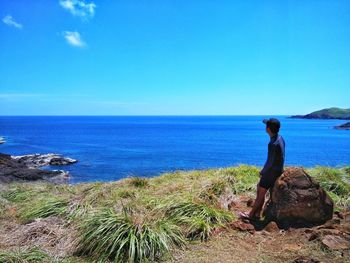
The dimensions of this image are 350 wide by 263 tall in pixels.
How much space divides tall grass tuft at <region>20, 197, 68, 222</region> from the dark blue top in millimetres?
4704

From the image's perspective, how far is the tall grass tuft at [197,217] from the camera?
6875 millimetres

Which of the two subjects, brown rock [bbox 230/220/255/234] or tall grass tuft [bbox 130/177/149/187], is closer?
brown rock [bbox 230/220/255/234]

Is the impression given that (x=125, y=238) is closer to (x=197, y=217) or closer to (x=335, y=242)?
(x=197, y=217)

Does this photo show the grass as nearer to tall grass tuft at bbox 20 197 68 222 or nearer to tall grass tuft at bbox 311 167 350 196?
tall grass tuft at bbox 311 167 350 196

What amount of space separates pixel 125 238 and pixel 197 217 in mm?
1818

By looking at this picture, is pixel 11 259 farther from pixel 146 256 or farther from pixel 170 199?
pixel 170 199

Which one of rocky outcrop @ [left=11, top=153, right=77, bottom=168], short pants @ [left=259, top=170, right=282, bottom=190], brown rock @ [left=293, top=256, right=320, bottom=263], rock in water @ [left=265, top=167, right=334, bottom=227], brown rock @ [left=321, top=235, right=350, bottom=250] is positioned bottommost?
rocky outcrop @ [left=11, top=153, right=77, bottom=168]

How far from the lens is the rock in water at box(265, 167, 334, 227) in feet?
23.6

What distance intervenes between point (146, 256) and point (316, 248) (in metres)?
2.86

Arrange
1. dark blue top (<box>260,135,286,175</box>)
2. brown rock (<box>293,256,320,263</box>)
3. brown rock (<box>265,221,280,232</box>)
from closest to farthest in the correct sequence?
brown rock (<box>293,256,320,263</box>) < brown rock (<box>265,221,280,232</box>) < dark blue top (<box>260,135,286,175</box>)

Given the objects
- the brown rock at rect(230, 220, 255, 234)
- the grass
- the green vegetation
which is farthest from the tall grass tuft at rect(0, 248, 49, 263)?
the grass

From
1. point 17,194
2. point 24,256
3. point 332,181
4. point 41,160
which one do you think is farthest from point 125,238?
point 41,160

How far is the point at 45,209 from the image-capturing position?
8305 mm

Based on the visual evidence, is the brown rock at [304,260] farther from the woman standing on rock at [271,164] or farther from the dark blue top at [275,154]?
the dark blue top at [275,154]
